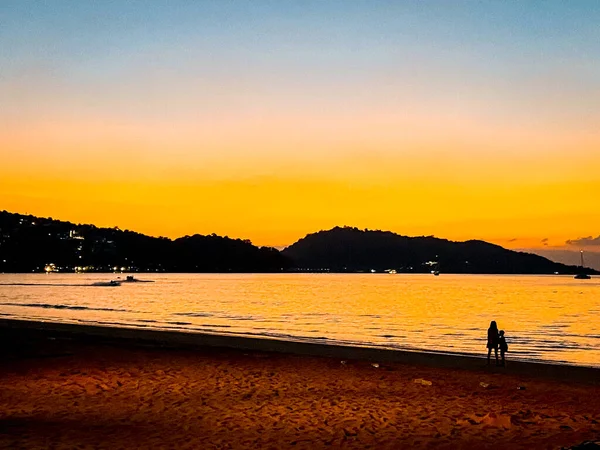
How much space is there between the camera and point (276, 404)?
53.2 feet

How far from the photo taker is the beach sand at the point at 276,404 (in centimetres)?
1290

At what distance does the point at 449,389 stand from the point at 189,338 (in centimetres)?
2000

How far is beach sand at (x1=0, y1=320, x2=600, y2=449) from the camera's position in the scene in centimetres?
1290

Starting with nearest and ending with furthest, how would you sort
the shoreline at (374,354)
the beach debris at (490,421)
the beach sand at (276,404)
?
1. the beach sand at (276,404)
2. the beach debris at (490,421)
3. the shoreline at (374,354)

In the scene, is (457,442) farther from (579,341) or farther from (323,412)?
(579,341)

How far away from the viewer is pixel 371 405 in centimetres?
1616

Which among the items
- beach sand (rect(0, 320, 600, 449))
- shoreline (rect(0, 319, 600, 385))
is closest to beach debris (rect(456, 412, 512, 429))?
beach sand (rect(0, 320, 600, 449))

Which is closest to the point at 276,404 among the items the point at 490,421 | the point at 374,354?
A: the point at 490,421

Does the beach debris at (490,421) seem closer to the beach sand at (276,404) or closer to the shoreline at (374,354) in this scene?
the beach sand at (276,404)

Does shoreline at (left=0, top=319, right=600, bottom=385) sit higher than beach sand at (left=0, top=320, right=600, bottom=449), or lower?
lower

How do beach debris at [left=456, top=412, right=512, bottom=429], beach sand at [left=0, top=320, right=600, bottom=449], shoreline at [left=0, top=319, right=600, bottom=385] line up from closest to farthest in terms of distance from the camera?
beach sand at [left=0, top=320, right=600, bottom=449]
beach debris at [left=456, top=412, right=512, bottom=429]
shoreline at [left=0, top=319, right=600, bottom=385]

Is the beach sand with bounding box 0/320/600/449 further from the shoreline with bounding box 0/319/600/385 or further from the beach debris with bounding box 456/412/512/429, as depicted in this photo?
the shoreline with bounding box 0/319/600/385

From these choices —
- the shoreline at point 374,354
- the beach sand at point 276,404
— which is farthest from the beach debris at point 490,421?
the shoreline at point 374,354

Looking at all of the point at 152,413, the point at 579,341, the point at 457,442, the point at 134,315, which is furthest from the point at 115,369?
the point at 134,315
